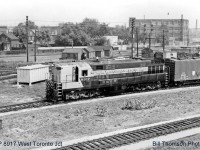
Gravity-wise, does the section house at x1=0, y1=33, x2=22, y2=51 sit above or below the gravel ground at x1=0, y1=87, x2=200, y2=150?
above

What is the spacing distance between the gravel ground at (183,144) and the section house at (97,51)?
5628cm

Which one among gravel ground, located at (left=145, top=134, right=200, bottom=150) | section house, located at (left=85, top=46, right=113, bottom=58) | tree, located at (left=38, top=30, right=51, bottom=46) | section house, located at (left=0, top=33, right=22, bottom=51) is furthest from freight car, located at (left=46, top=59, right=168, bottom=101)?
tree, located at (left=38, top=30, right=51, bottom=46)

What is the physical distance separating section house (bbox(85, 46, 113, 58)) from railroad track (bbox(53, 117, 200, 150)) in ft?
176

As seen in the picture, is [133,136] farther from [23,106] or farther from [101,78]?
[101,78]

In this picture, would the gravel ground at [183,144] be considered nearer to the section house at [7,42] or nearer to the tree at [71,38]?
the section house at [7,42]

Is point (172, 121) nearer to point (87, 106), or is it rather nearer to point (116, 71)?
point (87, 106)

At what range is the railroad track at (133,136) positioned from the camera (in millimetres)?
14578

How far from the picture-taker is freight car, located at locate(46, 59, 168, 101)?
83.1 feet

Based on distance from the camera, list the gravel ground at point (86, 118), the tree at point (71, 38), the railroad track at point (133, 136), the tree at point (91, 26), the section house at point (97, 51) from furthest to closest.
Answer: the tree at point (91, 26), the tree at point (71, 38), the section house at point (97, 51), the gravel ground at point (86, 118), the railroad track at point (133, 136)

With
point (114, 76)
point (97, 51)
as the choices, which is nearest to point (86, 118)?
point (114, 76)

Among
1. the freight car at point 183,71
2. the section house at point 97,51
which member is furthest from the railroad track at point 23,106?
the section house at point 97,51

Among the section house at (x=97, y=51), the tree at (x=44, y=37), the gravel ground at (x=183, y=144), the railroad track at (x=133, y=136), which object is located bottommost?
the gravel ground at (x=183, y=144)

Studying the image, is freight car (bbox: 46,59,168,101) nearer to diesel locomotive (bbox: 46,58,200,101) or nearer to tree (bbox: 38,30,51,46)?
diesel locomotive (bbox: 46,58,200,101)

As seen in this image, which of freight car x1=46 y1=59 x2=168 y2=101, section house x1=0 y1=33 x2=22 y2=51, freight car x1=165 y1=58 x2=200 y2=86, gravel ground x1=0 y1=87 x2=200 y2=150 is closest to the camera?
gravel ground x1=0 y1=87 x2=200 y2=150
